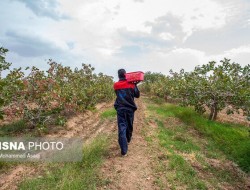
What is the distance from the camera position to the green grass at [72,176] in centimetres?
564

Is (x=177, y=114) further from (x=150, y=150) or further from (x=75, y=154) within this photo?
(x=75, y=154)

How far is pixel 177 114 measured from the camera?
1537 centimetres

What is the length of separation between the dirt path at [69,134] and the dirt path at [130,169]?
68.3 inches

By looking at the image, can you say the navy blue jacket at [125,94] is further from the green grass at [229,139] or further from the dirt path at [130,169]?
the green grass at [229,139]

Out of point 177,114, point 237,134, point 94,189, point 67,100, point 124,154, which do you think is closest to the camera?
point 94,189

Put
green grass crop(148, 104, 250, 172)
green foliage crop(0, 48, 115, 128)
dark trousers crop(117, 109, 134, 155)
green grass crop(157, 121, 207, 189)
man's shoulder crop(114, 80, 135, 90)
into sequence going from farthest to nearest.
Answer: green foliage crop(0, 48, 115, 128), green grass crop(148, 104, 250, 172), man's shoulder crop(114, 80, 135, 90), dark trousers crop(117, 109, 134, 155), green grass crop(157, 121, 207, 189)

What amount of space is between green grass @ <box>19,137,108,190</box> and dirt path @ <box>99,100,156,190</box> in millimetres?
242

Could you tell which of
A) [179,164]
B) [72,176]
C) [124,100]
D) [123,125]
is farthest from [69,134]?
[179,164]

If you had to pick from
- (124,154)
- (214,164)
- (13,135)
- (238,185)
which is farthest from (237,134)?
(13,135)

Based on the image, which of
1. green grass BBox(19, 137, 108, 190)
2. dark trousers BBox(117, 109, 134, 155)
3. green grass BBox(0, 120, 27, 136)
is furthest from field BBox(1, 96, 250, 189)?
green grass BBox(0, 120, 27, 136)

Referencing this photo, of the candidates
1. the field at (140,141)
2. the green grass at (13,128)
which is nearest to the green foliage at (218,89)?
the field at (140,141)

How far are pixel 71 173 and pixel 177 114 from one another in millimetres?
10098

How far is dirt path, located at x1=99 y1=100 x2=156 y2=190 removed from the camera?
5.72 meters

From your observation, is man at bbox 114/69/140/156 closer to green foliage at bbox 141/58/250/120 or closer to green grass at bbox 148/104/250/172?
green grass at bbox 148/104/250/172
